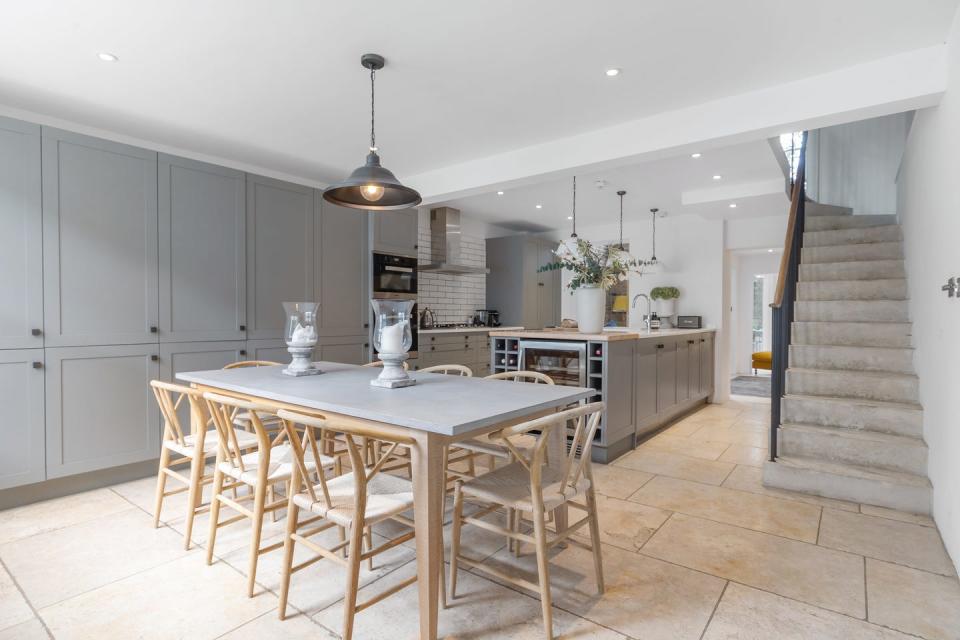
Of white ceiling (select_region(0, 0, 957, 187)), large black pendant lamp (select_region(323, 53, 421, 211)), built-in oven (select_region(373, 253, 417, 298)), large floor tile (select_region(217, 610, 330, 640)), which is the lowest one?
large floor tile (select_region(217, 610, 330, 640))

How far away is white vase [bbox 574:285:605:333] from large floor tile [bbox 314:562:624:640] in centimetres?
237

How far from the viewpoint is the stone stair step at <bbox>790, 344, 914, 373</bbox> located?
343cm

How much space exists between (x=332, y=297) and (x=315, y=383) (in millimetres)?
2100

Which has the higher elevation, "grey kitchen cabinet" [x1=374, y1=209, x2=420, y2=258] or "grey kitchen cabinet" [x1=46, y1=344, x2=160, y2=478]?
"grey kitchen cabinet" [x1=374, y1=209, x2=420, y2=258]

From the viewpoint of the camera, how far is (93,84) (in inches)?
109

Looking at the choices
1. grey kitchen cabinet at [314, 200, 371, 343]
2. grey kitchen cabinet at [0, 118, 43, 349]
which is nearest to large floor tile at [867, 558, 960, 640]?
Result: grey kitchen cabinet at [314, 200, 371, 343]

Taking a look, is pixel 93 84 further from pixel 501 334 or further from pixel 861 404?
pixel 861 404

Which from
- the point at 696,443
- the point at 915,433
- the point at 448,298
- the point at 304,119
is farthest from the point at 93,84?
the point at 915,433

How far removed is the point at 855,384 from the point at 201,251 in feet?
15.3

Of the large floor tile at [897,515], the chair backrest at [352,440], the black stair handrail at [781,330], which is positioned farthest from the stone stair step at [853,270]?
the chair backrest at [352,440]

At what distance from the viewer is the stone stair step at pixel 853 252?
13.7 feet

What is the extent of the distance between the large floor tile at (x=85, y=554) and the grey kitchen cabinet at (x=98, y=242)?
1.14 m

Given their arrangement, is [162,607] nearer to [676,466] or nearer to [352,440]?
[352,440]

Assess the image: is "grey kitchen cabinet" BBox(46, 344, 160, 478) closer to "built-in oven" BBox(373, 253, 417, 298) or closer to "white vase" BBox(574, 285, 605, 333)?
"built-in oven" BBox(373, 253, 417, 298)
